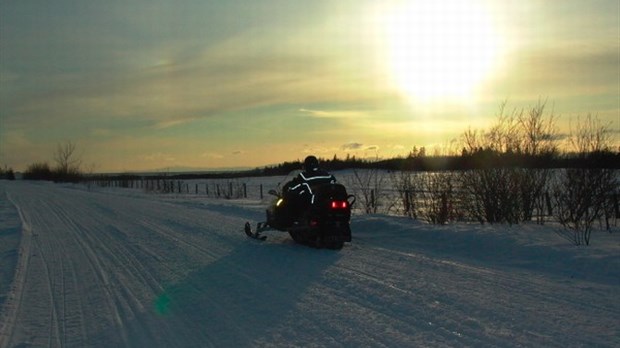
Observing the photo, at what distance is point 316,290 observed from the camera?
904cm

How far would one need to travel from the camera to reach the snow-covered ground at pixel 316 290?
266 inches

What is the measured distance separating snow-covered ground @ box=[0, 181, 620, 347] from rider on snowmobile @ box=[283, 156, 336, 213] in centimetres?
104

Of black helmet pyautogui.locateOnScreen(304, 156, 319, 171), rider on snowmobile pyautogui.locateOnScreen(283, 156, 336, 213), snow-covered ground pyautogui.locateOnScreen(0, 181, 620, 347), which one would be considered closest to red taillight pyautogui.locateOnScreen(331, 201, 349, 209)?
rider on snowmobile pyautogui.locateOnScreen(283, 156, 336, 213)

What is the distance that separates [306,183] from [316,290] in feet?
16.8

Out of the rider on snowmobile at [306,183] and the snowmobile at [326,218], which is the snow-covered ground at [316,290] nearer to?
the snowmobile at [326,218]

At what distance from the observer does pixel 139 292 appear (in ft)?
30.2

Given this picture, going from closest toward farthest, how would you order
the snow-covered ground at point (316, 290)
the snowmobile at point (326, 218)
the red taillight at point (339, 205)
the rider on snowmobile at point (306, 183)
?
the snow-covered ground at point (316, 290) < the snowmobile at point (326, 218) < the red taillight at point (339, 205) < the rider on snowmobile at point (306, 183)

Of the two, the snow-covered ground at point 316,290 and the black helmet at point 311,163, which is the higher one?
the black helmet at point 311,163

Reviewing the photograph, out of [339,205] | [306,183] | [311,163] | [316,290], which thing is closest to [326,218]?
[339,205]

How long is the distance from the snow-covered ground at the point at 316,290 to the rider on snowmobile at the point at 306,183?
104 cm

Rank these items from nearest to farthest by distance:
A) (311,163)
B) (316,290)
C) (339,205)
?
(316,290), (339,205), (311,163)

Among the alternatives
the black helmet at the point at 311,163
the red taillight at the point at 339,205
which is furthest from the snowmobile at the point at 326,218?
the black helmet at the point at 311,163

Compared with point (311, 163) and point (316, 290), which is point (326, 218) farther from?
point (316, 290)

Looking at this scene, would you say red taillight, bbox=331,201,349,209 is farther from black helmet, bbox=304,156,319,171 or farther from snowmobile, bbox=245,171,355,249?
black helmet, bbox=304,156,319,171
